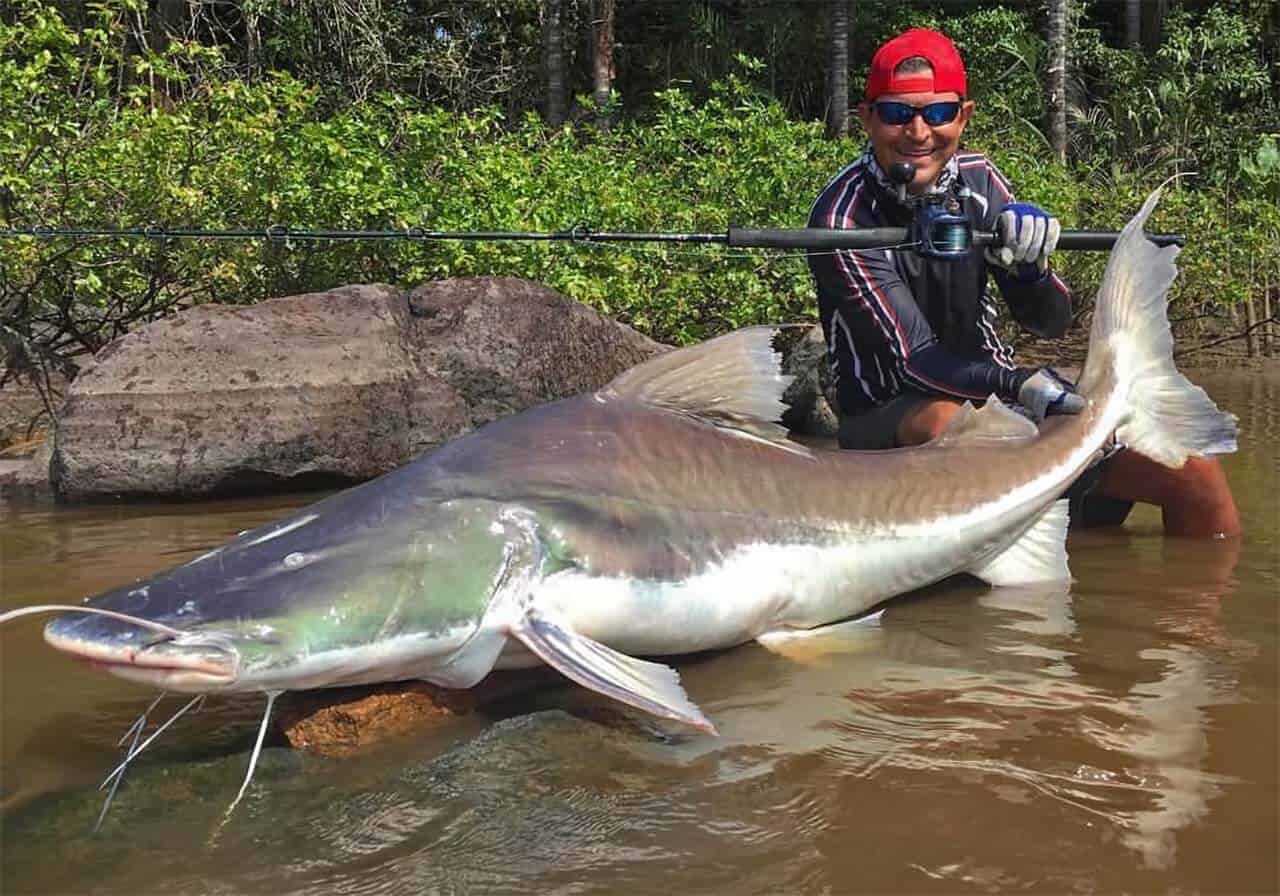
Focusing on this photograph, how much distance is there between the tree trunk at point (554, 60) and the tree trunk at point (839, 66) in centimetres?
430

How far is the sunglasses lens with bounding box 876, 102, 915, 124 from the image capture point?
4328 millimetres

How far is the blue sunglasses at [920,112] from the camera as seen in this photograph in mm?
4320

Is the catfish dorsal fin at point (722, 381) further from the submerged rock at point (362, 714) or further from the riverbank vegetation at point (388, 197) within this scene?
the riverbank vegetation at point (388, 197)

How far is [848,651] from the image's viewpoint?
10.9 ft

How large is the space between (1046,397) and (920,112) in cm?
120

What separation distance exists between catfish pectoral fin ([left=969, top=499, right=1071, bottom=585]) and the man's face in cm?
141

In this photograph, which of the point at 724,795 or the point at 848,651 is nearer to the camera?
the point at 724,795

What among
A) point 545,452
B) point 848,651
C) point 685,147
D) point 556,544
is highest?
point 685,147

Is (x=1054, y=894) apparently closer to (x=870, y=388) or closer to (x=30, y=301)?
(x=870, y=388)

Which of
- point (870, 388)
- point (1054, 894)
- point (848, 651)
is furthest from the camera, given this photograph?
point (870, 388)

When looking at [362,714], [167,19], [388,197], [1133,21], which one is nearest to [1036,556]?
[362,714]

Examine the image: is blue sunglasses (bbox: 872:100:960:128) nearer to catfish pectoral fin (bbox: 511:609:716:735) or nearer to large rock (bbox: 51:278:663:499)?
catfish pectoral fin (bbox: 511:609:716:735)

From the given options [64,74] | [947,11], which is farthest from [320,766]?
[947,11]

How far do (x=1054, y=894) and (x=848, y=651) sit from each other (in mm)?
1372
